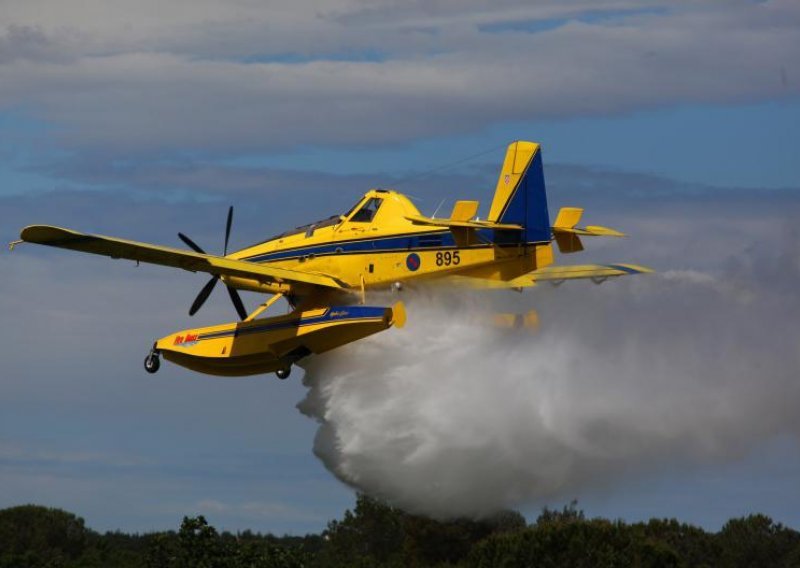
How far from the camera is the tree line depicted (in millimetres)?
58812

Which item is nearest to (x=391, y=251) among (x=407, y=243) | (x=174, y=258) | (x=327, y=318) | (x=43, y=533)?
(x=407, y=243)

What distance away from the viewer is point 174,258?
42.2 m

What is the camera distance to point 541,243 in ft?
135

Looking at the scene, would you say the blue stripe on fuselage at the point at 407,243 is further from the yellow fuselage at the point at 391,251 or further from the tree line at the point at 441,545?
the tree line at the point at 441,545

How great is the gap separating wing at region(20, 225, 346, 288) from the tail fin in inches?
173

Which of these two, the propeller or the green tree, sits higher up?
the green tree

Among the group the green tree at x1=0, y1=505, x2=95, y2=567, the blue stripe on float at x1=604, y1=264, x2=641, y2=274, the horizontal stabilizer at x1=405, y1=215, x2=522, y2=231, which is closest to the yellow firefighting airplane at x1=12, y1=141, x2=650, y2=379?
the horizontal stabilizer at x1=405, y1=215, x2=522, y2=231

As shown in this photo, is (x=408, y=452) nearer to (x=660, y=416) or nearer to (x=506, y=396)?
(x=506, y=396)

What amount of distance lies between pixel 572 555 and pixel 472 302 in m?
24.2

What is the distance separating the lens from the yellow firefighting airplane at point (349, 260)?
135 ft

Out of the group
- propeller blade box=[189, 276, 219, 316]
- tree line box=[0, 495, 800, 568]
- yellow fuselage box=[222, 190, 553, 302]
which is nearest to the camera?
yellow fuselage box=[222, 190, 553, 302]

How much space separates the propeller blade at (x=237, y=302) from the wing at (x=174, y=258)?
131 cm

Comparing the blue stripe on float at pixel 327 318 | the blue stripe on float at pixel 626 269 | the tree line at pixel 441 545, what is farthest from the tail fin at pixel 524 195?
the tree line at pixel 441 545

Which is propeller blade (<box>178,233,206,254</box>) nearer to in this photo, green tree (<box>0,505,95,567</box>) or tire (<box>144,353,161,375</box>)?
tire (<box>144,353,161,375</box>)
